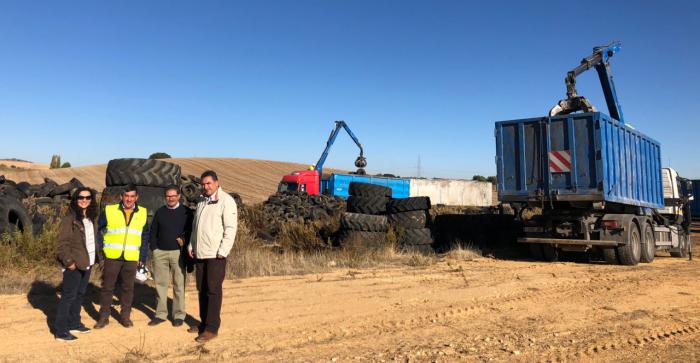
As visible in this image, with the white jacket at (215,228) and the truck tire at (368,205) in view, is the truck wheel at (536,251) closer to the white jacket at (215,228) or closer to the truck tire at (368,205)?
the truck tire at (368,205)

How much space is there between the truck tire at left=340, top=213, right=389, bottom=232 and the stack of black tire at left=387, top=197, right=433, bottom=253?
16.1 inches

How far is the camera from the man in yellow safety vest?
17.5ft

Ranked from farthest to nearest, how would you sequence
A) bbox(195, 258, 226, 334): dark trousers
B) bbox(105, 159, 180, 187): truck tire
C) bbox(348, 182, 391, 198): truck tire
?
bbox(348, 182, 391, 198): truck tire → bbox(105, 159, 180, 187): truck tire → bbox(195, 258, 226, 334): dark trousers

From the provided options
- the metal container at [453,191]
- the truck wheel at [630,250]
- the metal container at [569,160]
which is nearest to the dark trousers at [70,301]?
the metal container at [569,160]

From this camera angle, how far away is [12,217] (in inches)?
348

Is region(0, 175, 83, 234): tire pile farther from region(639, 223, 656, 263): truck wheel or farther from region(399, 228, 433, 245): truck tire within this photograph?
region(639, 223, 656, 263): truck wheel

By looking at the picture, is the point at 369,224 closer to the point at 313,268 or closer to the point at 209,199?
the point at 313,268

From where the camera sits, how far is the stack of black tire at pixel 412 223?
11.9 m

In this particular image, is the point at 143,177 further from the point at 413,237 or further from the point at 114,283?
the point at 413,237

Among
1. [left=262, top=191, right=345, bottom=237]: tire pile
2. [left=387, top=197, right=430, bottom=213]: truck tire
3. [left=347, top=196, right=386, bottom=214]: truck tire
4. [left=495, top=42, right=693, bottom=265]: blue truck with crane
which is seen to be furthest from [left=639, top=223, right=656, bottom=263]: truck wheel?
[left=262, top=191, right=345, bottom=237]: tire pile

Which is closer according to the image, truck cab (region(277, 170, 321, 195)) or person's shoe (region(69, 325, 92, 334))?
person's shoe (region(69, 325, 92, 334))

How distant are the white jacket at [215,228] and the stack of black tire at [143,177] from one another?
12.9ft

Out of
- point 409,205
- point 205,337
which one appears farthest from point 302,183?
point 205,337

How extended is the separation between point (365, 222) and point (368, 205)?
71 cm
